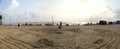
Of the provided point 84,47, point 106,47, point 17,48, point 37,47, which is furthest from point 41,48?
point 106,47

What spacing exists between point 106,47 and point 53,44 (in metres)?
5.14

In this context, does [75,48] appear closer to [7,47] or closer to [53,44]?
[53,44]

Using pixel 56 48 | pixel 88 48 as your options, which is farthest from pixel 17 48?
pixel 88 48

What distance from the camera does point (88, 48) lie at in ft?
60.1

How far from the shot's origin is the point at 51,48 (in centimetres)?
1806

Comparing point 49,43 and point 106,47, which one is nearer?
point 106,47

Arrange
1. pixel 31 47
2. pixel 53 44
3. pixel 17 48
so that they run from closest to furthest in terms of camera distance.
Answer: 1. pixel 17 48
2. pixel 31 47
3. pixel 53 44

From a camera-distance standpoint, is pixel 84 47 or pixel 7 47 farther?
pixel 84 47

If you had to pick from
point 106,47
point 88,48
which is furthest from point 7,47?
point 106,47

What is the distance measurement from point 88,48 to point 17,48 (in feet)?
20.8

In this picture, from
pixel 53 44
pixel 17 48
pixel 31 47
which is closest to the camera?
pixel 17 48

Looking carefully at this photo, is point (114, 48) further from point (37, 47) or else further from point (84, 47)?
point (37, 47)

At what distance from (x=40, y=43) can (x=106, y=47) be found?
21.1 ft

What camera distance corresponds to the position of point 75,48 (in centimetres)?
1811
